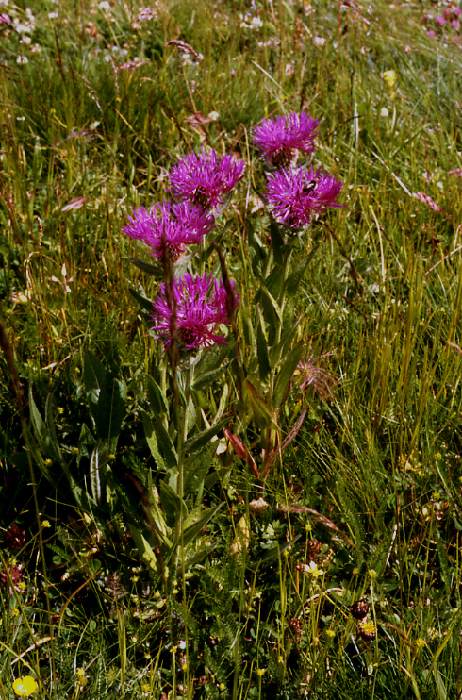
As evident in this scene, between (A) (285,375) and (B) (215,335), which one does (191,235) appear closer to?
(B) (215,335)

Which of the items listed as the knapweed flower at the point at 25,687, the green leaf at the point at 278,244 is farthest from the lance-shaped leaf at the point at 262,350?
the knapweed flower at the point at 25,687

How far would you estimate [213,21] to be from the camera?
4.25m

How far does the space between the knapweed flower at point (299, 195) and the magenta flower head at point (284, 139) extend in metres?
0.08

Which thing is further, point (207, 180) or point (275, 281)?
point (275, 281)

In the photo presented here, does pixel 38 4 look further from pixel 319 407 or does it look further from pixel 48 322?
pixel 319 407

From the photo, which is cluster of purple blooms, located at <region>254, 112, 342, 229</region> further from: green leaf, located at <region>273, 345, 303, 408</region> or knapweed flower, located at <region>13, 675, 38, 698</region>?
knapweed flower, located at <region>13, 675, 38, 698</region>

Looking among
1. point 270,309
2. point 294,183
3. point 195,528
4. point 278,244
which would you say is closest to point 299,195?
point 294,183

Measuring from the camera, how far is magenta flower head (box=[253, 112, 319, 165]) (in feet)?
5.62

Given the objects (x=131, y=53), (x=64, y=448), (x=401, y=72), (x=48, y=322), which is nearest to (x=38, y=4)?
(x=131, y=53)

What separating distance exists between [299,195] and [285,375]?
445 mm

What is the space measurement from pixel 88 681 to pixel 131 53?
3.39 metres

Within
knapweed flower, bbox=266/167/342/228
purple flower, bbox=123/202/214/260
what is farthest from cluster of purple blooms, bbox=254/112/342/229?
purple flower, bbox=123/202/214/260

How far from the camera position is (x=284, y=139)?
171 cm

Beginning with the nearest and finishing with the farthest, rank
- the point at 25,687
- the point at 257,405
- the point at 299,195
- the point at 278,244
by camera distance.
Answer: the point at 25,687
the point at 299,195
the point at 278,244
the point at 257,405
